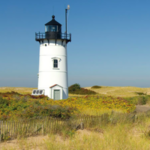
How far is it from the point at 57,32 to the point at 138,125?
A: 18.4 m

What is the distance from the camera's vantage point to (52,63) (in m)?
28.2

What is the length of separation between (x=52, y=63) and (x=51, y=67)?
514 millimetres

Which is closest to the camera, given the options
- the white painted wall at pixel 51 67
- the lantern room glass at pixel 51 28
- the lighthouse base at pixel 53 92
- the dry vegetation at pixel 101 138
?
the dry vegetation at pixel 101 138

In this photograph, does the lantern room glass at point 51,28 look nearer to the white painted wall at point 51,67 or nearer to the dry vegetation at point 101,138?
the white painted wall at point 51,67

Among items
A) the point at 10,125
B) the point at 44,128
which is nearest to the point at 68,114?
the point at 44,128

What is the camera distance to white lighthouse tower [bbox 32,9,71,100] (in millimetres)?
28047

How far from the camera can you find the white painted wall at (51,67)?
92.1 ft

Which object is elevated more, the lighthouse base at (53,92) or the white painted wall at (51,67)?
the white painted wall at (51,67)

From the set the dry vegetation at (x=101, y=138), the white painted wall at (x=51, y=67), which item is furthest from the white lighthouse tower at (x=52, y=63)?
the dry vegetation at (x=101, y=138)

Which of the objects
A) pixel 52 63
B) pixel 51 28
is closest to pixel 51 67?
pixel 52 63

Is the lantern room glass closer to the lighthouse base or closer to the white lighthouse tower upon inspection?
the white lighthouse tower

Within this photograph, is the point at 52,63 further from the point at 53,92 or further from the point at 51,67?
the point at 53,92

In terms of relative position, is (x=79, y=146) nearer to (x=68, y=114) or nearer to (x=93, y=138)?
(x=93, y=138)

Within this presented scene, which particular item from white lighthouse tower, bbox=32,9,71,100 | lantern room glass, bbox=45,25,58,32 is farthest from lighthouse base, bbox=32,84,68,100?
lantern room glass, bbox=45,25,58,32
